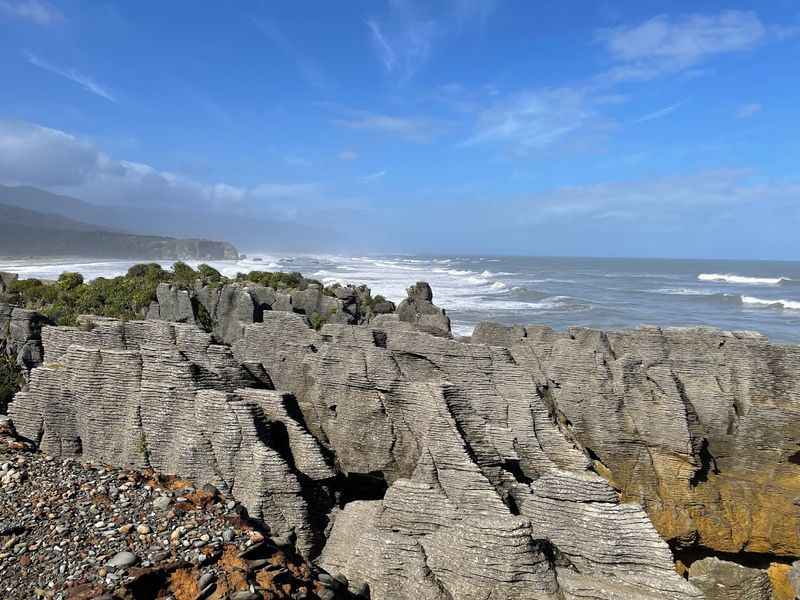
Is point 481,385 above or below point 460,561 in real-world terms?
above

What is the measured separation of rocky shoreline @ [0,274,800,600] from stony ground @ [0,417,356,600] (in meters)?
0.08

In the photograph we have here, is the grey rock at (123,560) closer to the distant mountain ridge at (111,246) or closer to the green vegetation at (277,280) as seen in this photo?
the green vegetation at (277,280)

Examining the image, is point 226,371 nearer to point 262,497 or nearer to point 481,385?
point 262,497

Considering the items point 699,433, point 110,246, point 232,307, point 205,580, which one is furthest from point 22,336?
point 110,246

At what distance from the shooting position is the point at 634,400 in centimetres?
955

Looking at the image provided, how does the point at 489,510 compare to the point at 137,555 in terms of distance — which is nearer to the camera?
the point at 137,555

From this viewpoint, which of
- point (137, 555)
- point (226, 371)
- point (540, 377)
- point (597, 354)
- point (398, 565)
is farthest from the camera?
point (540, 377)

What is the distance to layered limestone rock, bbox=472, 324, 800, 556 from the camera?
8992 millimetres

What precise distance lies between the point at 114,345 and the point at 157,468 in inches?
108

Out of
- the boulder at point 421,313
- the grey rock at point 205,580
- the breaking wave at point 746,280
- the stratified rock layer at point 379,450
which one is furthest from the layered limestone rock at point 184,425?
the breaking wave at point 746,280

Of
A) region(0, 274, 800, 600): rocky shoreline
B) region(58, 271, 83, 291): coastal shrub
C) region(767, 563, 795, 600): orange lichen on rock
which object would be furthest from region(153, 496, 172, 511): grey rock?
region(58, 271, 83, 291): coastal shrub

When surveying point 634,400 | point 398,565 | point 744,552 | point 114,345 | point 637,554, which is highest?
point 114,345

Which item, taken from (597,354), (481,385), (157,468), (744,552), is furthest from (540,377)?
(157,468)

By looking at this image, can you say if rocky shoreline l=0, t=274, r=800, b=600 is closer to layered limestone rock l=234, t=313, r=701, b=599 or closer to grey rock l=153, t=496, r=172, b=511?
layered limestone rock l=234, t=313, r=701, b=599
